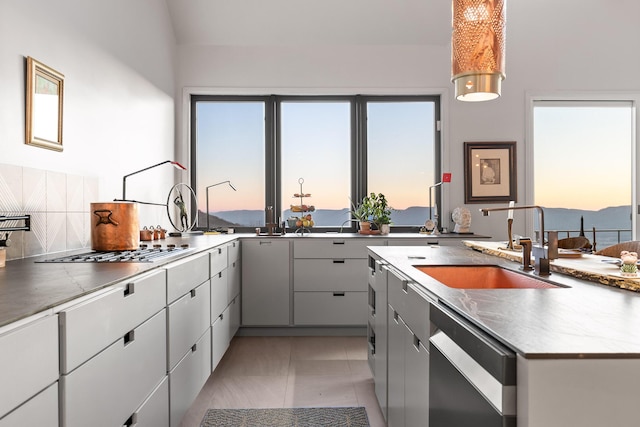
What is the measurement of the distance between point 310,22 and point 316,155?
1217 mm

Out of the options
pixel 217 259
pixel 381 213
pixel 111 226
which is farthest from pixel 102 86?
pixel 381 213

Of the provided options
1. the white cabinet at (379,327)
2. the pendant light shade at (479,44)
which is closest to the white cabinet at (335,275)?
the white cabinet at (379,327)

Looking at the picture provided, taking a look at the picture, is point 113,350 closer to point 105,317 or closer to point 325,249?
point 105,317

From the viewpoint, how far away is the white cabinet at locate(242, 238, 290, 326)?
12.4ft

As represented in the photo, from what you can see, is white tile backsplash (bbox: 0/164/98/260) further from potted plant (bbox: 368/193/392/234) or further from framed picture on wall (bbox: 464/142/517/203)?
framed picture on wall (bbox: 464/142/517/203)

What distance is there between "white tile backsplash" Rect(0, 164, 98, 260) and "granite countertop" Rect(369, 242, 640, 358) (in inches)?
65.4

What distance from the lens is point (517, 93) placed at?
424 centimetres

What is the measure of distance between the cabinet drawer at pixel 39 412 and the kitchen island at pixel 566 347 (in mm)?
908

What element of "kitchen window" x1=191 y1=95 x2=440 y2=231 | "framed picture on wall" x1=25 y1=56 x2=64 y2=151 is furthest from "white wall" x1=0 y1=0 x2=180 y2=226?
"kitchen window" x1=191 y1=95 x2=440 y2=231

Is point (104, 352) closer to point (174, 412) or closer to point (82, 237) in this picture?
point (174, 412)

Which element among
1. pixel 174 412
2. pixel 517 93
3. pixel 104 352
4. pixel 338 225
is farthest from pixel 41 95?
pixel 517 93

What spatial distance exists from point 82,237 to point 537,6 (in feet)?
14.3

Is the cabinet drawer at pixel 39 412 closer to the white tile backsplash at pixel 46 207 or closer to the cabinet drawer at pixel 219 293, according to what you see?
the white tile backsplash at pixel 46 207

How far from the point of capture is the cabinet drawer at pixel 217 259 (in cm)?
265
